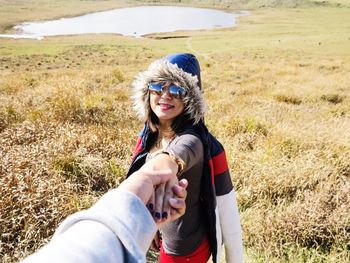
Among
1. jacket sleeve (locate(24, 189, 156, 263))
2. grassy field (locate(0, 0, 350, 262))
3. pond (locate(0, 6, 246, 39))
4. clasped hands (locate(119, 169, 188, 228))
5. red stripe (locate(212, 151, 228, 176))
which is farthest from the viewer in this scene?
pond (locate(0, 6, 246, 39))

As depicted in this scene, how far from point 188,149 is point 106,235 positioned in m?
1.21

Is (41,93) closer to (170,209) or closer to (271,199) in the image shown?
(271,199)

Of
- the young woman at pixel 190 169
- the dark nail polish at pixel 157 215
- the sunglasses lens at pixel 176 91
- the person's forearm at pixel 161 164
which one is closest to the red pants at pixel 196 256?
the young woman at pixel 190 169

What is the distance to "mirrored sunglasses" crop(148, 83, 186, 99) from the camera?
2.52 meters

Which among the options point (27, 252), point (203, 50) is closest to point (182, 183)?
point (27, 252)

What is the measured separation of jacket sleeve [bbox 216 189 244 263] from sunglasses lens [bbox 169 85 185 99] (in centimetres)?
84

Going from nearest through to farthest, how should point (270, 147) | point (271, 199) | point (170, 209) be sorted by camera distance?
point (170, 209), point (271, 199), point (270, 147)

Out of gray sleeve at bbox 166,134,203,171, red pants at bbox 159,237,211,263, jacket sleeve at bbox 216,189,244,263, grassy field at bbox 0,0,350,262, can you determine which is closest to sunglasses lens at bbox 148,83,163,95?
gray sleeve at bbox 166,134,203,171

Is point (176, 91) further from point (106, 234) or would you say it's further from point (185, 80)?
point (106, 234)

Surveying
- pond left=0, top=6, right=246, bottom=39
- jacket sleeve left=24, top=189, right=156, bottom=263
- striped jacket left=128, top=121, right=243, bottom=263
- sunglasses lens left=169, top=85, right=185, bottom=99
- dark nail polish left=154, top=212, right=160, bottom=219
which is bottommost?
pond left=0, top=6, right=246, bottom=39

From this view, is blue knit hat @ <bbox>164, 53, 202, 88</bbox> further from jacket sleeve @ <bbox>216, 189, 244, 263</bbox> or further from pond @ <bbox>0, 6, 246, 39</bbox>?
pond @ <bbox>0, 6, 246, 39</bbox>

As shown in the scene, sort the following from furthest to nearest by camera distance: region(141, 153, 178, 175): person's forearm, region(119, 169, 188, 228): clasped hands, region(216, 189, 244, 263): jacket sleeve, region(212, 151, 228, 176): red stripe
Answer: region(216, 189, 244, 263): jacket sleeve
region(212, 151, 228, 176): red stripe
region(141, 153, 178, 175): person's forearm
region(119, 169, 188, 228): clasped hands

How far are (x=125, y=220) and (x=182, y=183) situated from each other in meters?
0.54

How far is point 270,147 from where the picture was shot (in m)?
5.84
